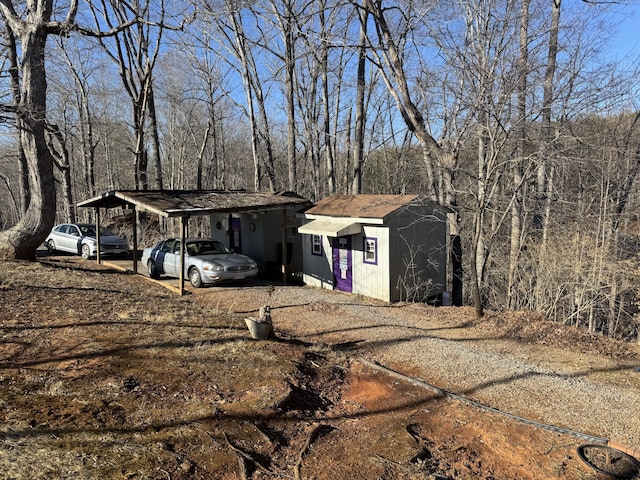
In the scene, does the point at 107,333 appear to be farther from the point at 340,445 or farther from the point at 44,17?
the point at 44,17

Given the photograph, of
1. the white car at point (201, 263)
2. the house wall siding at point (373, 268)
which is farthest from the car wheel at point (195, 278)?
the house wall siding at point (373, 268)

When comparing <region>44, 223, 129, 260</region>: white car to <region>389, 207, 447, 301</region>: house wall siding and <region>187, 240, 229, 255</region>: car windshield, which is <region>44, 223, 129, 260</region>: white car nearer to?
<region>187, 240, 229, 255</region>: car windshield

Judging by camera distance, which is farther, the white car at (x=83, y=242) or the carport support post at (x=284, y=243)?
the white car at (x=83, y=242)

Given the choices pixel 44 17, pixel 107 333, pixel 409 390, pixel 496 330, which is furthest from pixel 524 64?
pixel 44 17

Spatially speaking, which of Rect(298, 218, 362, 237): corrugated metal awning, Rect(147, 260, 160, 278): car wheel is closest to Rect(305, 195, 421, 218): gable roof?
Rect(298, 218, 362, 237): corrugated metal awning

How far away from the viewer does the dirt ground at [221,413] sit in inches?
159

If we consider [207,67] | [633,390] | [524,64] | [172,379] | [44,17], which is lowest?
[633,390]

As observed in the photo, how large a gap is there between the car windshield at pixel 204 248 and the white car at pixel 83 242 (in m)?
6.44

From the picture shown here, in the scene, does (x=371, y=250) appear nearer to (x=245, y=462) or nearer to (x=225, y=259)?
(x=225, y=259)

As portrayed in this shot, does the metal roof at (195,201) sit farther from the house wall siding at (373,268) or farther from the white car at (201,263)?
the house wall siding at (373,268)

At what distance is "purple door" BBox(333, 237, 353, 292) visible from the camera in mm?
13969

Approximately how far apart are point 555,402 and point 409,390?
2.01 meters

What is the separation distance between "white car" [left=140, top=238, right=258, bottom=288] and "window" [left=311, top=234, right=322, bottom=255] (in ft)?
7.27

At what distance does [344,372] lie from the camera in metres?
6.97
